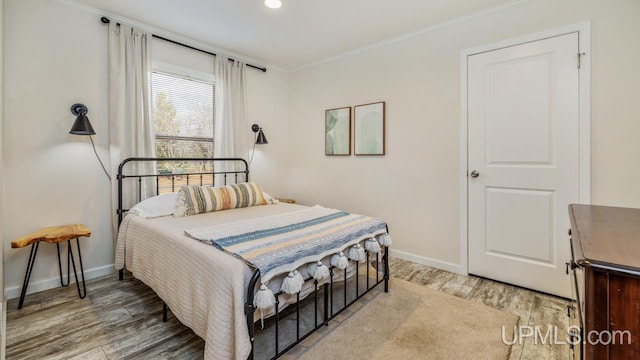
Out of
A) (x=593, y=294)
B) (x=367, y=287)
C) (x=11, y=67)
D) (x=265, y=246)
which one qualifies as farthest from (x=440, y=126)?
(x=11, y=67)

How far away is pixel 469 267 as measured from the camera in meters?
2.75

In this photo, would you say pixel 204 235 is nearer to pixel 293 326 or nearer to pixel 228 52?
pixel 293 326

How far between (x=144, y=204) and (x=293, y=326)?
1.73 metres

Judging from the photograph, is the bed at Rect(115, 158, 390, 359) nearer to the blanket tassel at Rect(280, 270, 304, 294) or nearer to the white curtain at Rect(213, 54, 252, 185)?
the blanket tassel at Rect(280, 270, 304, 294)

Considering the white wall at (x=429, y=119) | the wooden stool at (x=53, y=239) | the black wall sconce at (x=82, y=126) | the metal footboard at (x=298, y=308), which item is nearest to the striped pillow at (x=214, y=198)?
the wooden stool at (x=53, y=239)

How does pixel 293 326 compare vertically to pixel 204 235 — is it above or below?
below

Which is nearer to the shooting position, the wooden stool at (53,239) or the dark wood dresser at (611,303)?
the dark wood dresser at (611,303)

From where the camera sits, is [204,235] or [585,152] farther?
[585,152]

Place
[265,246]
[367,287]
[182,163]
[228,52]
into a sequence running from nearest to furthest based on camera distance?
[265,246] → [367,287] → [182,163] → [228,52]

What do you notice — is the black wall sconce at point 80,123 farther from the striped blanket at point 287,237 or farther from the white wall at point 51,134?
the striped blanket at point 287,237

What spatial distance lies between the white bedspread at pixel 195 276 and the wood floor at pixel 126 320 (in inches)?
9.1

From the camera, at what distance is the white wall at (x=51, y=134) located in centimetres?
224

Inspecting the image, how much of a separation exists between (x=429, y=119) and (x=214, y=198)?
233 centimetres

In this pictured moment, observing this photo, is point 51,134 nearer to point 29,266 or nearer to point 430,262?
point 29,266
